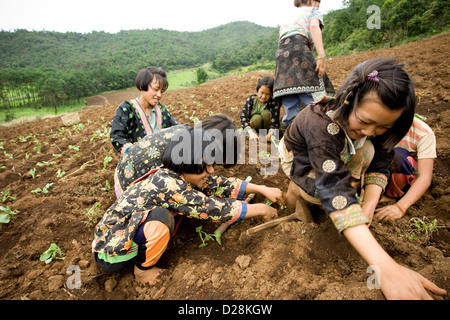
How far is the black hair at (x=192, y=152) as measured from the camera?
1591mm

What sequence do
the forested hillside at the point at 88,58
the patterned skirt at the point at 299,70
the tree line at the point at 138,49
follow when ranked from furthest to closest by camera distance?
the forested hillside at the point at 88,58 → the tree line at the point at 138,49 → the patterned skirt at the point at 299,70

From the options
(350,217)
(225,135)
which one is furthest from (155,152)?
(350,217)

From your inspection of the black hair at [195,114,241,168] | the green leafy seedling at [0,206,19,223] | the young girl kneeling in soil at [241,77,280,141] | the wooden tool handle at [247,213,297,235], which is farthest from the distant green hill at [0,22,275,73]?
the wooden tool handle at [247,213,297,235]

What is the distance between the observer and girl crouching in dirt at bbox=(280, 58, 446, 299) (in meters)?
1.02

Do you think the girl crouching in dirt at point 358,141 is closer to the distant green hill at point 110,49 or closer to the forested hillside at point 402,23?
the forested hillside at point 402,23

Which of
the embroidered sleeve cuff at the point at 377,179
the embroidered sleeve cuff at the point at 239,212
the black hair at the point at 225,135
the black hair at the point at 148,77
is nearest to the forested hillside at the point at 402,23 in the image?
the black hair at the point at 148,77

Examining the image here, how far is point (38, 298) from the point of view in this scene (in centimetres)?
156

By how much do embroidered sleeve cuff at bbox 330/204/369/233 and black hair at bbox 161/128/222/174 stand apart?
33.4 inches

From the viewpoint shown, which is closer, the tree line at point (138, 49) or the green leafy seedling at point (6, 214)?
the green leafy seedling at point (6, 214)

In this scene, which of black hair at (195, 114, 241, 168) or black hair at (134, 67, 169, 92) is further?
black hair at (134, 67, 169, 92)

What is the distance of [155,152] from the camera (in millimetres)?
1988

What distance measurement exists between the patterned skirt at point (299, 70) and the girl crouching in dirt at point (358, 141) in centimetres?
122

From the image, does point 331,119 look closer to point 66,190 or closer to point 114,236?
point 114,236

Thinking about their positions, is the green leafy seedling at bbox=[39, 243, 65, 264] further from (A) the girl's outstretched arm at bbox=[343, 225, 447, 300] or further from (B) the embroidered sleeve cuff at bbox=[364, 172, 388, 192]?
(B) the embroidered sleeve cuff at bbox=[364, 172, 388, 192]
